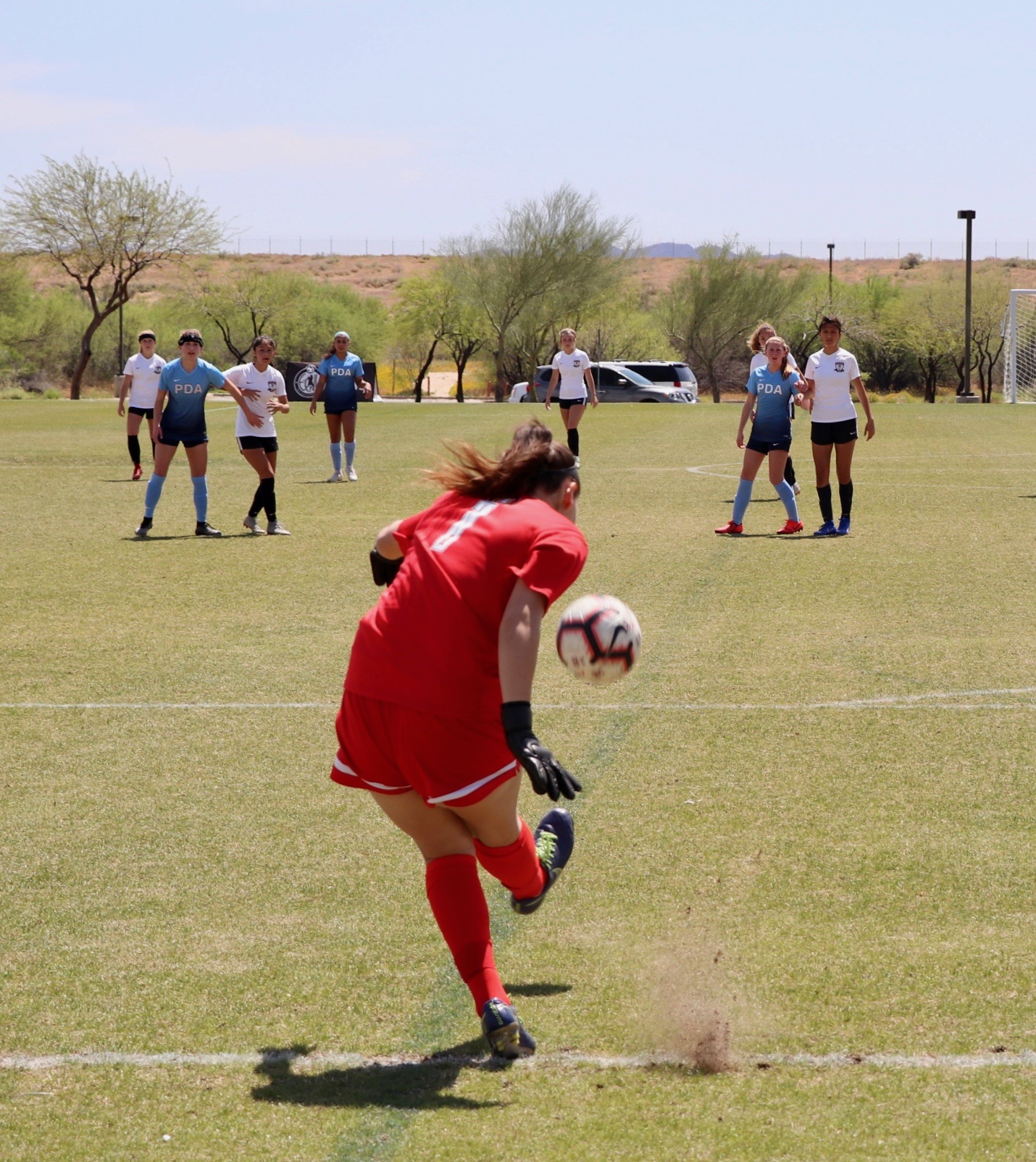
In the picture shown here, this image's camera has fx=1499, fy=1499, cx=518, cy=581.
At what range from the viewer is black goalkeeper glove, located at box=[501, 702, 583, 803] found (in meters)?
3.53

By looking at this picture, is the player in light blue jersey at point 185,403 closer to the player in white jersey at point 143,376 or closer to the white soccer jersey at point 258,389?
the white soccer jersey at point 258,389

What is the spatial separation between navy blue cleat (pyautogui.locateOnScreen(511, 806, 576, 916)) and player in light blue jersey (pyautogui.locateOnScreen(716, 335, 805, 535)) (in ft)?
32.5

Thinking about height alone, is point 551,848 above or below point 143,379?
below

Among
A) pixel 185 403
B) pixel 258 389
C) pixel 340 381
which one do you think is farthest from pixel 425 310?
pixel 185 403

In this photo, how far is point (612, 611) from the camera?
4059mm

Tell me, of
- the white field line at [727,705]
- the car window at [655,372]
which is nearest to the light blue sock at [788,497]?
the white field line at [727,705]

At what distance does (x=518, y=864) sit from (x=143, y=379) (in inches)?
650

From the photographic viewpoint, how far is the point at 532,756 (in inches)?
139

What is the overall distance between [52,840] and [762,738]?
3203mm

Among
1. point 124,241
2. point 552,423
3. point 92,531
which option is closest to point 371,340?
point 124,241

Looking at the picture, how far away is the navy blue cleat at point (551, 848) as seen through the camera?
427 cm

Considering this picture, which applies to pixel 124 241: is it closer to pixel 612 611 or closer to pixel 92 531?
pixel 92 531

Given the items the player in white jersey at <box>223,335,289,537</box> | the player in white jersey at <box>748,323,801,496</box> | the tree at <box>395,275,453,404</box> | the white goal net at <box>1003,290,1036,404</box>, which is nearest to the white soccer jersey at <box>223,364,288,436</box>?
the player in white jersey at <box>223,335,289,537</box>

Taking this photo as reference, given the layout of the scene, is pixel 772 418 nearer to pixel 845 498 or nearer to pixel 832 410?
pixel 832 410
